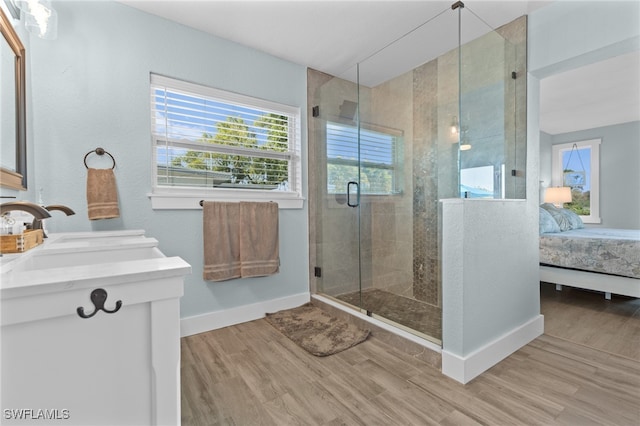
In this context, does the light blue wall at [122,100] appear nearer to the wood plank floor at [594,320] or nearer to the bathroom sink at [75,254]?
the bathroom sink at [75,254]

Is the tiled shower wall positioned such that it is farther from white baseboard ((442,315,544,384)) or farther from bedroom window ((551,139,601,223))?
bedroom window ((551,139,601,223))

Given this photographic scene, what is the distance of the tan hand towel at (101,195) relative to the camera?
191cm

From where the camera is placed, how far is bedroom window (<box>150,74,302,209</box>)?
2.29m

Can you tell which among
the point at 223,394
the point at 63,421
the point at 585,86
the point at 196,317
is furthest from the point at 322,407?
the point at 585,86

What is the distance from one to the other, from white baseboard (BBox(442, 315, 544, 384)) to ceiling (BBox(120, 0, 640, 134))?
1969 mm

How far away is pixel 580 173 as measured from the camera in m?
5.59

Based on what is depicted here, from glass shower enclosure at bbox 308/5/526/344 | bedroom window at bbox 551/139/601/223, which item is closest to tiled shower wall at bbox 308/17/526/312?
glass shower enclosure at bbox 308/5/526/344

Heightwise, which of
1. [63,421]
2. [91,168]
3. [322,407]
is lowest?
[322,407]

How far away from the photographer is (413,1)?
81.0 inches

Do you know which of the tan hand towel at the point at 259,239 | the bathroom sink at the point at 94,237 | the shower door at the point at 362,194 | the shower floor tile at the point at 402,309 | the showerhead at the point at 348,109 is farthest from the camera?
the showerhead at the point at 348,109

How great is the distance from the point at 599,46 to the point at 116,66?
3101 mm

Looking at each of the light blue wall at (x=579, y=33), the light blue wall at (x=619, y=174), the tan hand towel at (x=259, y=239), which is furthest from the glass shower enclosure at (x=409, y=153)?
the light blue wall at (x=619, y=174)

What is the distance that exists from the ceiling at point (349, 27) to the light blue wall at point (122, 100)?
0.17 m

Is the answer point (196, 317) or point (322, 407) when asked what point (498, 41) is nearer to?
point (322, 407)
